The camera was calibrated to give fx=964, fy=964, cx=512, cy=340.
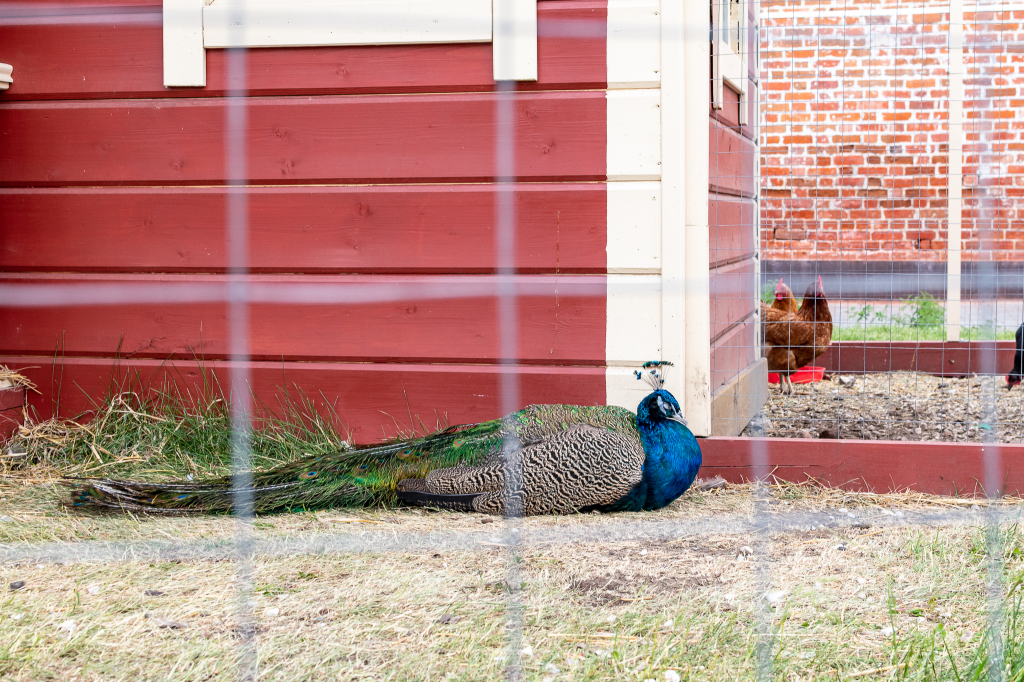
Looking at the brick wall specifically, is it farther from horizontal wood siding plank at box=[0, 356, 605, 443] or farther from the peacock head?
the peacock head

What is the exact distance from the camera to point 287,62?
3221 millimetres

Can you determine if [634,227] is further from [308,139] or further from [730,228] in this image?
[308,139]

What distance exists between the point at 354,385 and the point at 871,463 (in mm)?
1752

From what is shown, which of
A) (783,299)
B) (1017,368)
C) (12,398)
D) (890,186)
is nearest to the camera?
(12,398)

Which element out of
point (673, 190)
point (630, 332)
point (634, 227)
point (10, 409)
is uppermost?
point (673, 190)

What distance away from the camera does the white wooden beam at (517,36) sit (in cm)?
306

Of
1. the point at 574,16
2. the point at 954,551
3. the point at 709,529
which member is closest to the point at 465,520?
the point at 709,529

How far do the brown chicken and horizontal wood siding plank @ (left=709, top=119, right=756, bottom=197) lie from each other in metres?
0.90

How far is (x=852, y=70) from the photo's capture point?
6812 mm

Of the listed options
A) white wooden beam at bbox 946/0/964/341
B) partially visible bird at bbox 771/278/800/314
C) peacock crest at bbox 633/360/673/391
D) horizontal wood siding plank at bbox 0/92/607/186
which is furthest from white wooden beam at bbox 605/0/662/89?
white wooden beam at bbox 946/0/964/341

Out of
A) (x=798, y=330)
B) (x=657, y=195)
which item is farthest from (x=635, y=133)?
(x=798, y=330)

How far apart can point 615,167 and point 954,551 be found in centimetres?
149

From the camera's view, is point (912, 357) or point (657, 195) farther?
point (912, 357)

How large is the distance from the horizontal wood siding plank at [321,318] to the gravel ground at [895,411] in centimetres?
125
